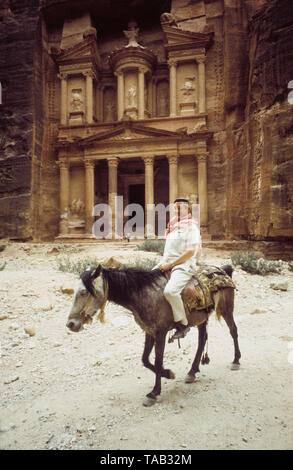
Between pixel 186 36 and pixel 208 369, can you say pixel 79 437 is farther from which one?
pixel 186 36

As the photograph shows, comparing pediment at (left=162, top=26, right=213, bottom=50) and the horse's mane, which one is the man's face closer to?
the horse's mane

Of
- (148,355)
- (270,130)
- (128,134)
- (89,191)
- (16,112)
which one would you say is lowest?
(148,355)

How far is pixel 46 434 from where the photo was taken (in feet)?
7.50

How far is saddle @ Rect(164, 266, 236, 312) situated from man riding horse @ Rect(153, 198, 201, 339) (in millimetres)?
86

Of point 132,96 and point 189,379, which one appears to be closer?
point 189,379

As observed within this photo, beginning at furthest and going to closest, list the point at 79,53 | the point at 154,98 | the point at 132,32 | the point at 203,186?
the point at 154,98, the point at 79,53, the point at 132,32, the point at 203,186

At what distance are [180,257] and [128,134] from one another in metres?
15.2

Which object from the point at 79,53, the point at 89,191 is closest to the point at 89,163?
the point at 89,191

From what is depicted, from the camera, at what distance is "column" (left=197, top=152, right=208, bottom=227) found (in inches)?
639

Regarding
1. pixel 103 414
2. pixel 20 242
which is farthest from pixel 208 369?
pixel 20 242

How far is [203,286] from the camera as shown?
9.68 feet

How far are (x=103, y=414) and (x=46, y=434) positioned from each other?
50cm

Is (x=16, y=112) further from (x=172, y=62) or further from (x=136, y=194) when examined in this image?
(x=172, y=62)

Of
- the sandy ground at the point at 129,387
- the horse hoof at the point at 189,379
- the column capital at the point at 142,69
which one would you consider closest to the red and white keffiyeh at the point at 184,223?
the horse hoof at the point at 189,379
